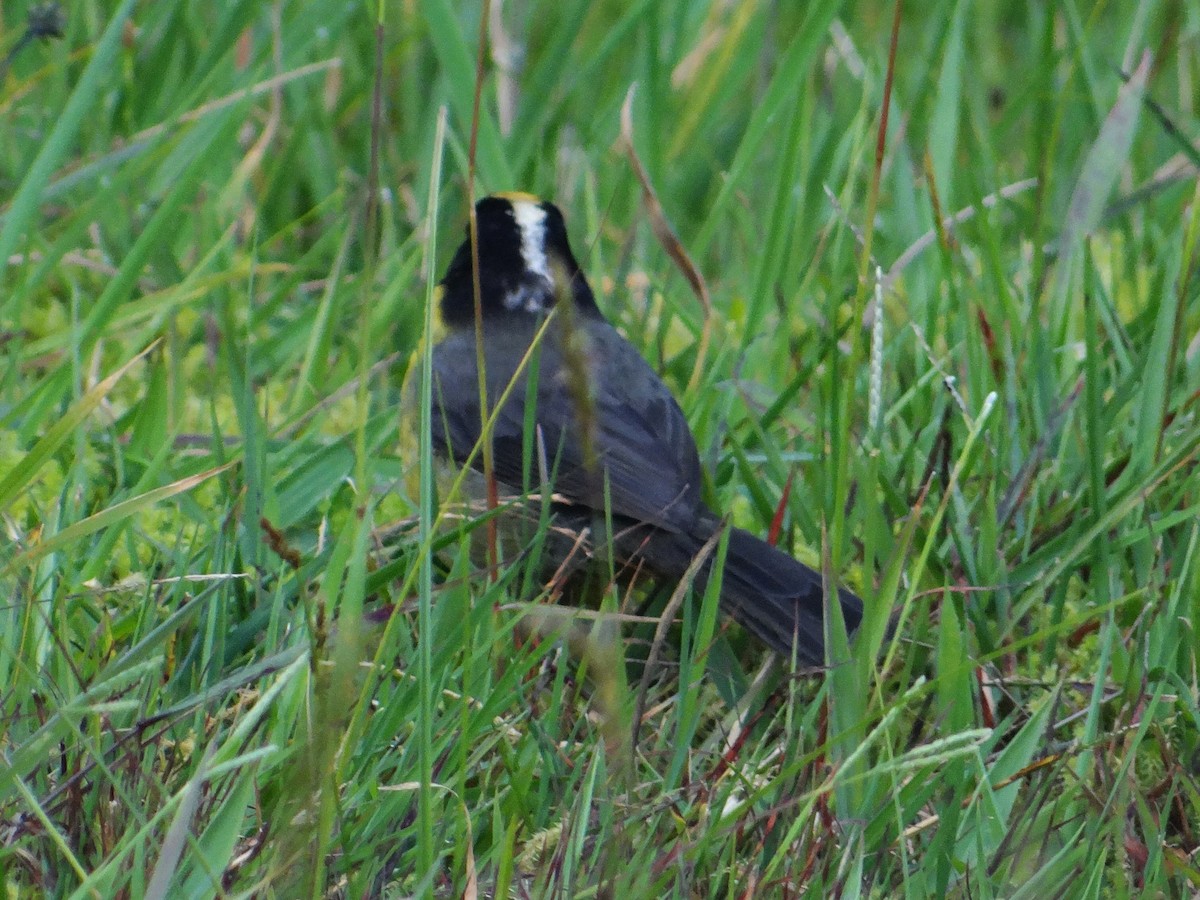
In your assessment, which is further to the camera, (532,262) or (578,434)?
(532,262)

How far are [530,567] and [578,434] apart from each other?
0.22m

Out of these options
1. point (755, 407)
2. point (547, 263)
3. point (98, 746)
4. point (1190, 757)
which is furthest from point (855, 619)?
point (547, 263)

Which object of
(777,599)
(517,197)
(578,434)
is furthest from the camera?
(517,197)

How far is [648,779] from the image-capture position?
2348 mm

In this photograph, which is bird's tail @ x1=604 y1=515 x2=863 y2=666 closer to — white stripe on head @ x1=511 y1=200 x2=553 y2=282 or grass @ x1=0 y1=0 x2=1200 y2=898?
grass @ x1=0 y1=0 x2=1200 y2=898

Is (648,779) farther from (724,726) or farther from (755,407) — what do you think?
(755,407)

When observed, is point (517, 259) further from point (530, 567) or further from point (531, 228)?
point (530, 567)

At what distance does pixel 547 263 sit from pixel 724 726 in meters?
1.78

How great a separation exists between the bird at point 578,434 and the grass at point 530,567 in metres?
0.11

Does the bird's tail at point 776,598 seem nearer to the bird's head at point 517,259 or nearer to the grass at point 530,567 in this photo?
the grass at point 530,567

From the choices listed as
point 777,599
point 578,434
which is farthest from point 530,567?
point 777,599

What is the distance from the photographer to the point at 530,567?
247 centimetres

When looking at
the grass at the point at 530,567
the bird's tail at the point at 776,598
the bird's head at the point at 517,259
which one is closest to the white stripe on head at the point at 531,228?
the bird's head at the point at 517,259

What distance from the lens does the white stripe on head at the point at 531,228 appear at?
13.3 feet
